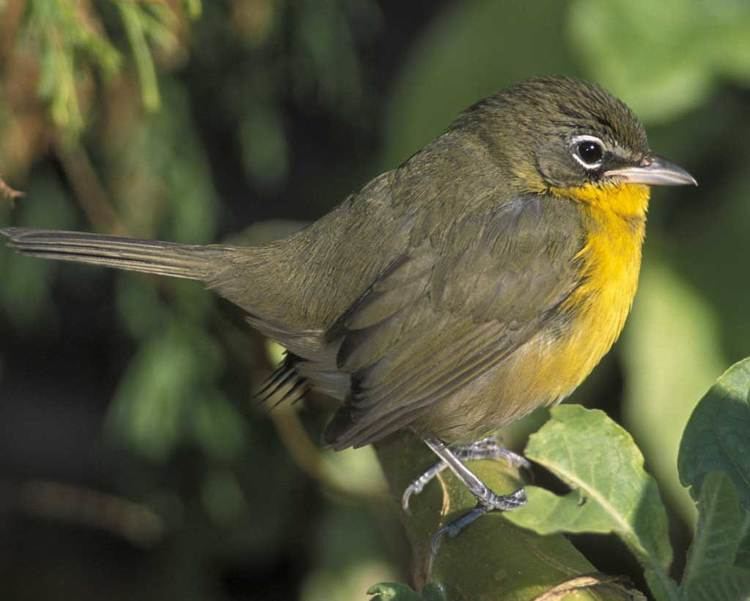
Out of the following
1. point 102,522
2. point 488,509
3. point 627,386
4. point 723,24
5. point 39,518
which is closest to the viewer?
point 488,509

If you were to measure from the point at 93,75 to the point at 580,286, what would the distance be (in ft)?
5.16

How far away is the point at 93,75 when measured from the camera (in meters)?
3.86

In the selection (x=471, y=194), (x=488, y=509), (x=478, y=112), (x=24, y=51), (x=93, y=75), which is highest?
(x=93, y=75)

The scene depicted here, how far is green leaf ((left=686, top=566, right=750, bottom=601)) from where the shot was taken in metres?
1.69

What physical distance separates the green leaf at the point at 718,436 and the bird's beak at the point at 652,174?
1.33 metres

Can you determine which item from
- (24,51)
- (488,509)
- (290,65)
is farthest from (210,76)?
(488,509)

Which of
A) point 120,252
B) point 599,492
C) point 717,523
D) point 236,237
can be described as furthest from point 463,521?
point 236,237

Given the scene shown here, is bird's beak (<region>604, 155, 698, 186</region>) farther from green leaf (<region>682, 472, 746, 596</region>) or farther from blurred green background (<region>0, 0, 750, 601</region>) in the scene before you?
green leaf (<region>682, 472, 746, 596</region>)

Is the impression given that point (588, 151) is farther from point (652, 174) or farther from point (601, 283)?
point (601, 283)

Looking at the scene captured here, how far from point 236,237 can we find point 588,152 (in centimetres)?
119

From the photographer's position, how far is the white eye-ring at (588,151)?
10.4ft

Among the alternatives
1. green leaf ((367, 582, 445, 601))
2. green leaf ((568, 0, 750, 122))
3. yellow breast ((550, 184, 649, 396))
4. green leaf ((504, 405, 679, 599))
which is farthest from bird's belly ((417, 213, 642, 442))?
green leaf ((367, 582, 445, 601))

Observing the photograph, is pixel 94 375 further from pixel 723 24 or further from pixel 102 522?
pixel 723 24

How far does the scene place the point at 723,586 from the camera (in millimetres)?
1702
